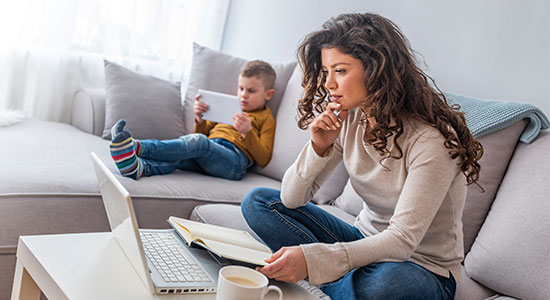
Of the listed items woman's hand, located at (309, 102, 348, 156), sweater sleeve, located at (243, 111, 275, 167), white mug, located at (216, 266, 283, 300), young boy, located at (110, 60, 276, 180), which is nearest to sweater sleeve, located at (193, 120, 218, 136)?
young boy, located at (110, 60, 276, 180)

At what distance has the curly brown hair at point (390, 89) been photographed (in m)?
1.24

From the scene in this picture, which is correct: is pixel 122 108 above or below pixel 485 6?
below

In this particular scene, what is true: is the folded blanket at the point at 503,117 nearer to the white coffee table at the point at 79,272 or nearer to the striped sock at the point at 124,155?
the white coffee table at the point at 79,272

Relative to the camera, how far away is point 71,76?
2697mm

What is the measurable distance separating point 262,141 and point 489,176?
3.23 feet

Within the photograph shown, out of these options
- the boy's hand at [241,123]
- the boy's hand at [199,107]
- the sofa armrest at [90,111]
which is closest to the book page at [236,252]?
the boy's hand at [241,123]

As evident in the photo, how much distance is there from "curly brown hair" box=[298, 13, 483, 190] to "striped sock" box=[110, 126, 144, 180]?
2.70 feet

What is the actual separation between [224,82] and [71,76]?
81 centimetres

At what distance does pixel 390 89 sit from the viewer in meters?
1.25

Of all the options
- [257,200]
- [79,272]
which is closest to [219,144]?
[257,200]

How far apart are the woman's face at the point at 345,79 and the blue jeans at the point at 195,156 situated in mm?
865

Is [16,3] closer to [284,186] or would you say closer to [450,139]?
[284,186]

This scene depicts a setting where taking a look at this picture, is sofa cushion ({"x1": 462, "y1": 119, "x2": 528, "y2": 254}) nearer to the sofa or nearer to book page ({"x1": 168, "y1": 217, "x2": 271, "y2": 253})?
the sofa

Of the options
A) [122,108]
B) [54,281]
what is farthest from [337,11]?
[54,281]
